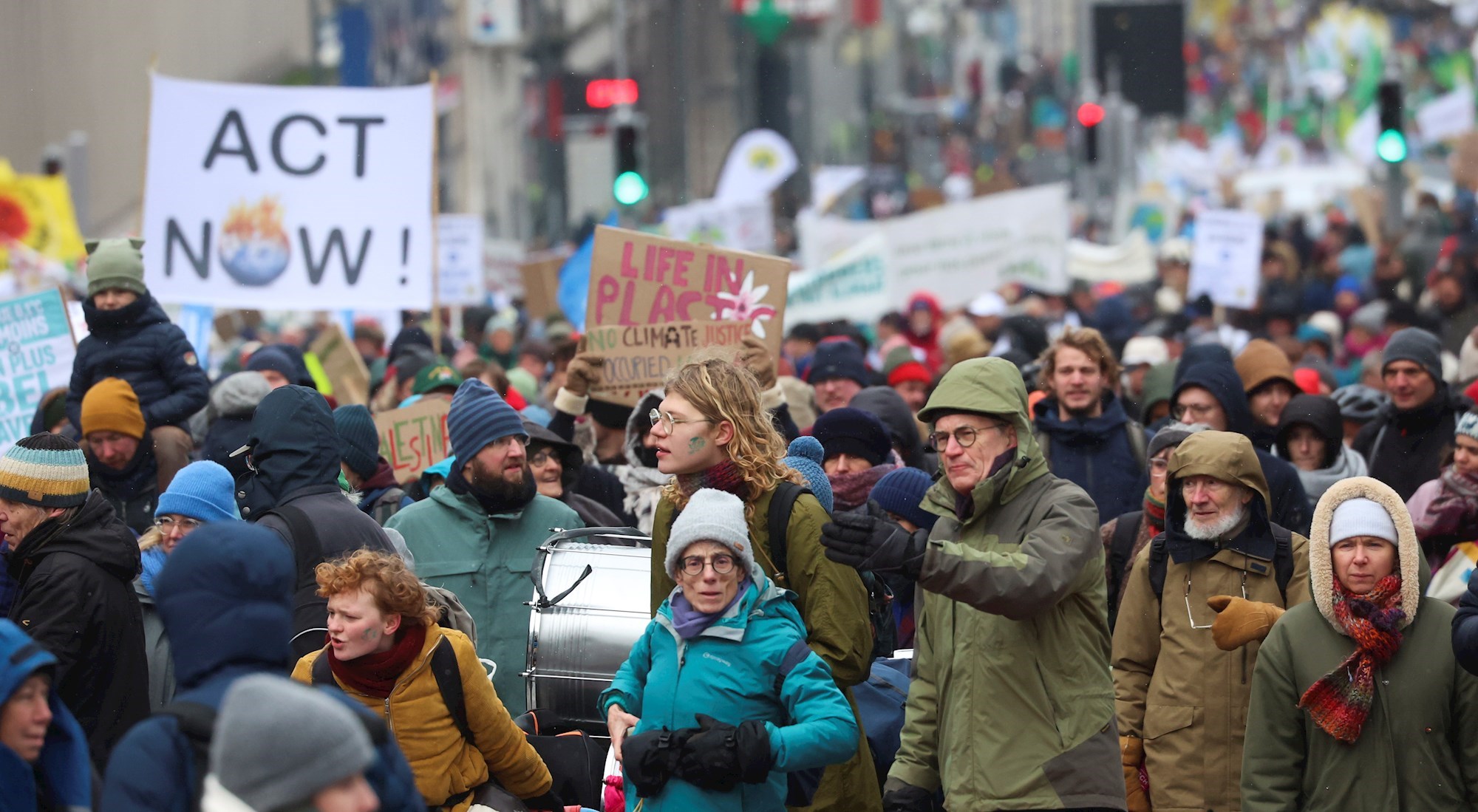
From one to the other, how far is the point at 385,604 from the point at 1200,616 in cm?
227

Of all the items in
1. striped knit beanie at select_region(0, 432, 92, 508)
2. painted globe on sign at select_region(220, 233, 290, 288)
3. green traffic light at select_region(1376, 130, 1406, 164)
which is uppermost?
green traffic light at select_region(1376, 130, 1406, 164)

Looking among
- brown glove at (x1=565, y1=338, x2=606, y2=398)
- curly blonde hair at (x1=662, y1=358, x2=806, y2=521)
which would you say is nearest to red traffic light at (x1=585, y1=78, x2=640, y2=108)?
brown glove at (x1=565, y1=338, x2=606, y2=398)

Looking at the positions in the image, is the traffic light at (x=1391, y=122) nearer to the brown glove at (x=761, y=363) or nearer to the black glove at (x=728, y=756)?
the brown glove at (x=761, y=363)

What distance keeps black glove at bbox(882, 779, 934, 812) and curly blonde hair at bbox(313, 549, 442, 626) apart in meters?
1.23

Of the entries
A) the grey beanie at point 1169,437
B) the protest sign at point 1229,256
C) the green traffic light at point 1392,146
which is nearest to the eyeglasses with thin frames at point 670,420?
the grey beanie at point 1169,437

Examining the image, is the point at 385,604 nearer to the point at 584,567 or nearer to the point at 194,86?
the point at 584,567

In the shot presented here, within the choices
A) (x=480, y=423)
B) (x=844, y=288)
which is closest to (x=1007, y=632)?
(x=480, y=423)

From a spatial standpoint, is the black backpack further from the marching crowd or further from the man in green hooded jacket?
the man in green hooded jacket

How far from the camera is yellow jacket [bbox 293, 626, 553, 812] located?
4.52 m

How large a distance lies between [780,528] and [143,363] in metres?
4.05

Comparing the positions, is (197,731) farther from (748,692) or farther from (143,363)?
(143,363)

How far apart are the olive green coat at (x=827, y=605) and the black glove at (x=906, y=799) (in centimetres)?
9

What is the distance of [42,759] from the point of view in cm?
353

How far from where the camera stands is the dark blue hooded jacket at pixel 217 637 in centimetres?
303
